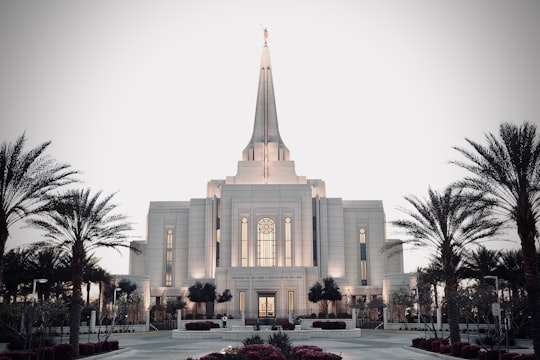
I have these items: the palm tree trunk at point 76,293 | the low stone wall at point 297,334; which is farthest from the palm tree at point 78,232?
the low stone wall at point 297,334

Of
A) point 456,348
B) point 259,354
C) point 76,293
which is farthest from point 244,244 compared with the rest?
point 259,354

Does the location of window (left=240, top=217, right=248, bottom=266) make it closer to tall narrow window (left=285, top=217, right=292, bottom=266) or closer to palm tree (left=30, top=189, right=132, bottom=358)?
tall narrow window (left=285, top=217, right=292, bottom=266)

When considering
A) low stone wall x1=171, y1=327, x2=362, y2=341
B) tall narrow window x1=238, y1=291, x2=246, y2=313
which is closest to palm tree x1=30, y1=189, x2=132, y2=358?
low stone wall x1=171, y1=327, x2=362, y2=341

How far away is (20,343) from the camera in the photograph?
29.0 m

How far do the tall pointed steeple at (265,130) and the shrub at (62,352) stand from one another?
4917cm

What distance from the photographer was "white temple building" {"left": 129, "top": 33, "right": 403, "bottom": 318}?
61.6 meters

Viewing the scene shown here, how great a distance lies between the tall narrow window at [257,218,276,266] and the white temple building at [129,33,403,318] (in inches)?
4.4

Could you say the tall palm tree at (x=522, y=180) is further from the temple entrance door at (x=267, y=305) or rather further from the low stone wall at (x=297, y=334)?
the temple entrance door at (x=267, y=305)

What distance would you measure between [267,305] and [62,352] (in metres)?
38.8

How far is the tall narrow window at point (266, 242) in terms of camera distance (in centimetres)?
6544

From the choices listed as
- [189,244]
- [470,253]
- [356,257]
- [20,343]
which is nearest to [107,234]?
[20,343]

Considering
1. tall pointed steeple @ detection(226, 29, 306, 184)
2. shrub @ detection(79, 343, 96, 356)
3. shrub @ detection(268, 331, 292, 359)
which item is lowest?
shrub @ detection(79, 343, 96, 356)

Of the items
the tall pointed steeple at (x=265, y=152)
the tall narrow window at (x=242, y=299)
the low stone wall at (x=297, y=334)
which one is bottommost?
the low stone wall at (x=297, y=334)

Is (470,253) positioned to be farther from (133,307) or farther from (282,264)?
(133,307)
